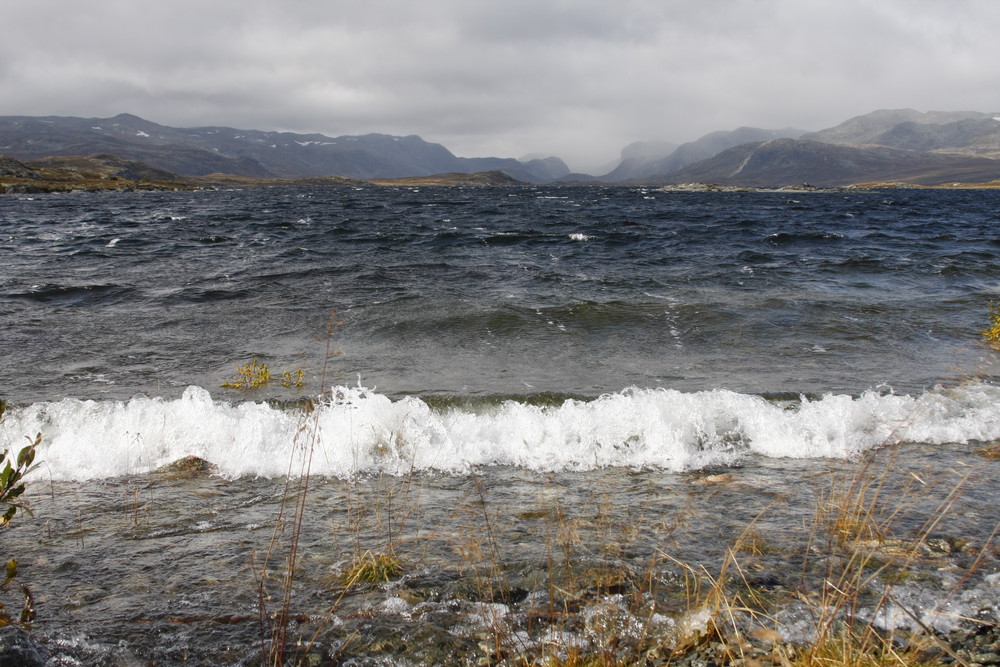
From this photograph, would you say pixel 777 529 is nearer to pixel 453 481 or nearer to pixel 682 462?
pixel 682 462

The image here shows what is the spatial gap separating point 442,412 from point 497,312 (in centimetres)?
639

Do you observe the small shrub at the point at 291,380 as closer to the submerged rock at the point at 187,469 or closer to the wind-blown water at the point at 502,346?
the wind-blown water at the point at 502,346

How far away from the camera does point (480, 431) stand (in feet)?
24.3

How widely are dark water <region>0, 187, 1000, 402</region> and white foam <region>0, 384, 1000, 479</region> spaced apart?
1301mm

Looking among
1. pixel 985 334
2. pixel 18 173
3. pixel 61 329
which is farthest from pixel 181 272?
pixel 18 173

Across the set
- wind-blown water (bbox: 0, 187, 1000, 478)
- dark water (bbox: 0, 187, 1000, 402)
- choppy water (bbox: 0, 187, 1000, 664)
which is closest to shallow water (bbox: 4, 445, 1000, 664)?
choppy water (bbox: 0, 187, 1000, 664)

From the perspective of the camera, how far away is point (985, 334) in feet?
40.4

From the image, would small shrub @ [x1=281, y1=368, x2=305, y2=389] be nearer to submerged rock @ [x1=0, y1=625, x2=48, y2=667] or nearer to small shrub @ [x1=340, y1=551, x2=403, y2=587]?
small shrub @ [x1=340, y1=551, x2=403, y2=587]

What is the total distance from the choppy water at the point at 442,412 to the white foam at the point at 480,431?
Answer: 0.04 metres

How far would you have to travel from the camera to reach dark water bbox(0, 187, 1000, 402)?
33.2 feet

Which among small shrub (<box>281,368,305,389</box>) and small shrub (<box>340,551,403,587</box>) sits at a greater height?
small shrub (<box>340,551,403,587</box>)

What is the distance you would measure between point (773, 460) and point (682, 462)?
116 cm

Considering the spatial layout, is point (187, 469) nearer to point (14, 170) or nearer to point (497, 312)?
point (497, 312)

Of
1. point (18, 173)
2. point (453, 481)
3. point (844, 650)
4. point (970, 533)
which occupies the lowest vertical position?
point (453, 481)
